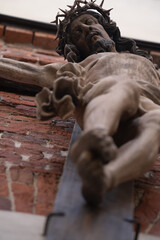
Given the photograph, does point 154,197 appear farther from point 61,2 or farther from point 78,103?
point 61,2

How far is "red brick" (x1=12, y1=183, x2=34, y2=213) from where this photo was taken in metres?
1.60

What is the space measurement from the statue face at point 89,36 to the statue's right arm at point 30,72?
37 cm

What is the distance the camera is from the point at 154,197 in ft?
6.08

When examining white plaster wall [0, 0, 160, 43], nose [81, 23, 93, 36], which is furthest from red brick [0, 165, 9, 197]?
white plaster wall [0, 0, 160, 43]

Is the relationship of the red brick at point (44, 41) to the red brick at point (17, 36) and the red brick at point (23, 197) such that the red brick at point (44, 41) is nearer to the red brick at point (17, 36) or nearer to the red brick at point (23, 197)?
the red brick at point (17, 36)

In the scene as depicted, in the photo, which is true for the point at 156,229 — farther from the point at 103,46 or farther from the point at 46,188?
the point at 103,46

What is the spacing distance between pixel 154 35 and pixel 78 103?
155 inches

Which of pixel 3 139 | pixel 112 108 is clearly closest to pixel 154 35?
pixel 3 139

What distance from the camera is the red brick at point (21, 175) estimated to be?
183 cm

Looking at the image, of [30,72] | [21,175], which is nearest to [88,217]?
[21,175]

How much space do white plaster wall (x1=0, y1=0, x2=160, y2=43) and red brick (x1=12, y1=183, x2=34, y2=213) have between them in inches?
153

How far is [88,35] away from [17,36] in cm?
216

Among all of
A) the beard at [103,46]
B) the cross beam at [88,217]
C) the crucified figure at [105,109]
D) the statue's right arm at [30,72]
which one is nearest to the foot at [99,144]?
the crucified figure at [105,109]

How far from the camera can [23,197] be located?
1.68m
